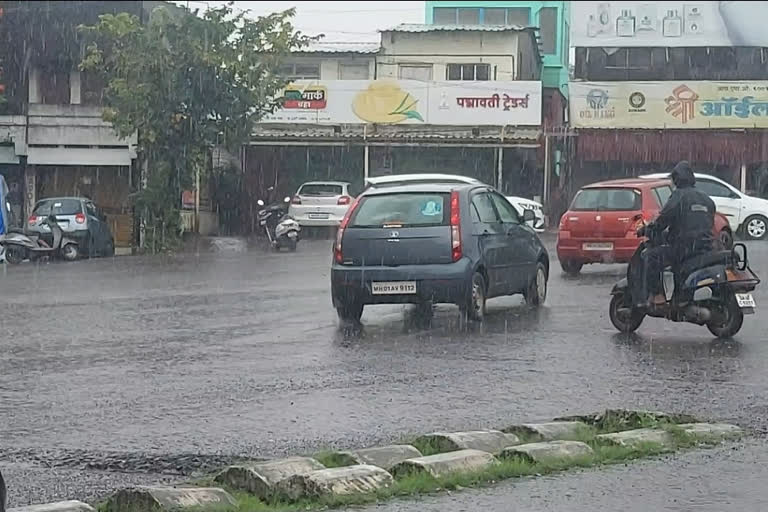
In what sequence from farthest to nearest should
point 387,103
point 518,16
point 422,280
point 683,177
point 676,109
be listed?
point 518,16, point 676,109, point 387,103, point 422,280, point 683,177

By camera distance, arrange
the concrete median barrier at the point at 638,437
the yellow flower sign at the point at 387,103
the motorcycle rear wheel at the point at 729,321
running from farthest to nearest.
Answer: the yellow flower sign at the point at 387,103 → the motorcycle rear wheel at the point at 729,321 → the concrete median barrier at the point at 638,437

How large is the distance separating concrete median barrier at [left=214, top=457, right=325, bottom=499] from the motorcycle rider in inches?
262

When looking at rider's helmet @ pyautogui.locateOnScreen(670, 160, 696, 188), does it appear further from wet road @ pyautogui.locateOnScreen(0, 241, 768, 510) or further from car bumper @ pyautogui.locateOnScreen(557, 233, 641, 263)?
car bumper @ pyautogui.locateOnScreen(557, 233, 641, 263)

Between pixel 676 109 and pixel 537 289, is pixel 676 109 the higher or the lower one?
the higher one

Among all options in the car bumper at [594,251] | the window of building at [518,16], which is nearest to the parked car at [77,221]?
the car bumper at [594,251]

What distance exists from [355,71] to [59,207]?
46.0ft

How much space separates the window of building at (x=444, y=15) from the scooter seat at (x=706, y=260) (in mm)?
43884

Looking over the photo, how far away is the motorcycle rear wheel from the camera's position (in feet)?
41.5

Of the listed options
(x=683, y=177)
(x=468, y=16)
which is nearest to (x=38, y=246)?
(x=683, y=177)

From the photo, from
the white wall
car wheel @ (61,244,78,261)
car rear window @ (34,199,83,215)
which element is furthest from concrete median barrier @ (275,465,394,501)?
the white wall

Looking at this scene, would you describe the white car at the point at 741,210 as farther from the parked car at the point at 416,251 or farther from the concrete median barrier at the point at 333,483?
the concrete median barrier at the point at 333,483

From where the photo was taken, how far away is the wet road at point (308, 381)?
Answer: 7.57m

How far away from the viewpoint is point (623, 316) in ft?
44.0

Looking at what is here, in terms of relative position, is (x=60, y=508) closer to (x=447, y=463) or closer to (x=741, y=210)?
(x=447, y=463)
